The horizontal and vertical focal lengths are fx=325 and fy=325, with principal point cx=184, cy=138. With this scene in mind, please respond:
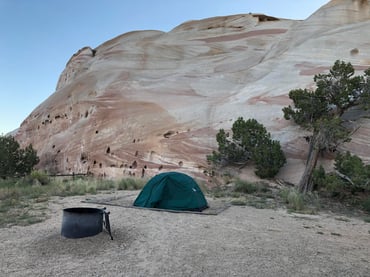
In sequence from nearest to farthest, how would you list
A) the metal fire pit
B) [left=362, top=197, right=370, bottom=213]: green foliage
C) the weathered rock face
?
1. the metal fire pit
2. [left=362, top=197, right=370, bottom=213]: green foliage
3. the weathered rock face

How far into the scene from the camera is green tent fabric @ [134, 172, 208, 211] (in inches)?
447

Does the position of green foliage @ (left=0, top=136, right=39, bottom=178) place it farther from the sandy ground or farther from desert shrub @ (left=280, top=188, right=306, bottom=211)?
desert shrub @ (left=280, top=188, right=306, bottom=211)

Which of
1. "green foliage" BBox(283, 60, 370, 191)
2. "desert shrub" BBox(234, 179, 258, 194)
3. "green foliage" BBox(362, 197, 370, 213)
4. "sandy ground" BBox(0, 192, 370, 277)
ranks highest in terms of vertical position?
"green foliage" BBox(283, 60, 370, 191)

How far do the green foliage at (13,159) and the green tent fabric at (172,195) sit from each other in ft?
50.6

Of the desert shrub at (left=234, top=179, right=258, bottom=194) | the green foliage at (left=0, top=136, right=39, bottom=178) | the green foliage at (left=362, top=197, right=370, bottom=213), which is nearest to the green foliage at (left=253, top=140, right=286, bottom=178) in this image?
the desert shrub at (left=234, top=179, right=258, bottom=194)

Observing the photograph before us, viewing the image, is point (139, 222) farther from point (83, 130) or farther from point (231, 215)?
point (83, 130)

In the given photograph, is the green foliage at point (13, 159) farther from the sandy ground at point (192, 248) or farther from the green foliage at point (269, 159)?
the green foliage at point (269, 159)

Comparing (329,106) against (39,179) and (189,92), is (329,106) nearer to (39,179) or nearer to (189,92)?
(189,92)

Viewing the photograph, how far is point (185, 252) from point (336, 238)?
384cm

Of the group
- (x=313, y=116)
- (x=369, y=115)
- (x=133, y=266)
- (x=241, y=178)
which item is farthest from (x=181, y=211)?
(x=369, y=115)

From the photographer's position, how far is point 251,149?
1780 cm

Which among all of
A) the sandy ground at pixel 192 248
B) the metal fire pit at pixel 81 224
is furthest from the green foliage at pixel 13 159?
the metal fire pit at pixel 81 224

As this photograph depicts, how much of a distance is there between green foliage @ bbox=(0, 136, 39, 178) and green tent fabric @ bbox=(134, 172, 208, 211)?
50.6ft

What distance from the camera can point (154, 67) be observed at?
31344 millimetres
